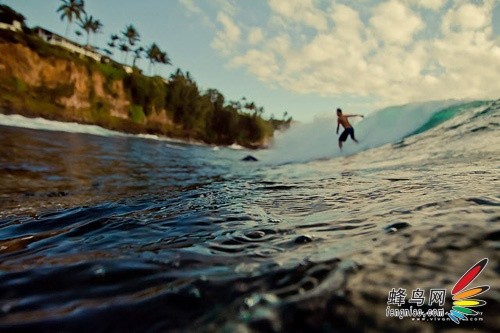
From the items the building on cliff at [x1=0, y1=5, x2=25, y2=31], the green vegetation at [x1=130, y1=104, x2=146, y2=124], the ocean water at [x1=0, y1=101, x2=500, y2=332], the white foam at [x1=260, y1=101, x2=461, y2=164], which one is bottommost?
the ocean water at [x1=0, y1=101, x2=500, y2=332]

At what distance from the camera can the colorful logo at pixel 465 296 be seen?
1.06 metres

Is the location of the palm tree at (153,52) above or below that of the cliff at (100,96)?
above

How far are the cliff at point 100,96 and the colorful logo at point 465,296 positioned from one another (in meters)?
36.6

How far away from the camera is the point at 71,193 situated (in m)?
4.46

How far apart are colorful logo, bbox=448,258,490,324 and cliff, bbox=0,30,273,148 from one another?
3660 centimetres

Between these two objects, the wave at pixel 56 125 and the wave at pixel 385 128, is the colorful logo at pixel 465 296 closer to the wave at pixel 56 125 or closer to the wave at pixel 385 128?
the wave at pixel 385 128

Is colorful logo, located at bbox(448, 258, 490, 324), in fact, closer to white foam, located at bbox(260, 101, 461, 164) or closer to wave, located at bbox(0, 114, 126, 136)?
white foam, located at bbox(260, 101, 461, 164)

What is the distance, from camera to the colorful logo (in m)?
1.06

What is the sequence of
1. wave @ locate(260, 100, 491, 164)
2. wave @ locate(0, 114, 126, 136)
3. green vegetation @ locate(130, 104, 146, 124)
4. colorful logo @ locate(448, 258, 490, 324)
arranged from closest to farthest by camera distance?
colorful logo @ locate(448, 258, 490, 324)
wave @ locate(260, 100, 491, 164)
wave @ locate(0, 114, 126, 136)
green vegetation @ locate(130, 104, 146, 124)

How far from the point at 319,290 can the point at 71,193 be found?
4.27 meters

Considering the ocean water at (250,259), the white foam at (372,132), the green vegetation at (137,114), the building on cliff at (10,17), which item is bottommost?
the ocean water at (250,259)

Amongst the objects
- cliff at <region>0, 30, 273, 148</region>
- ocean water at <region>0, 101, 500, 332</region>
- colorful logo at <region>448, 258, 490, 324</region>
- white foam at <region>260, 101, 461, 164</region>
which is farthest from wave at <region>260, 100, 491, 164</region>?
cliff at <region>0, 30, 273, 148</region>

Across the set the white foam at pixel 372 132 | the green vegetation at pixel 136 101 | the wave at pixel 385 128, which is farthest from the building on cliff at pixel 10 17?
the wave at pixel 385 128

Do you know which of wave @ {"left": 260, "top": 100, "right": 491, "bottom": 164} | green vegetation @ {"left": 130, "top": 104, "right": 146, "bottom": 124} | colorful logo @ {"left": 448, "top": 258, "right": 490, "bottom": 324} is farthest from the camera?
green vegetation @ {"left": 130, "top": 104, "right": 146, "bottom": 124}
